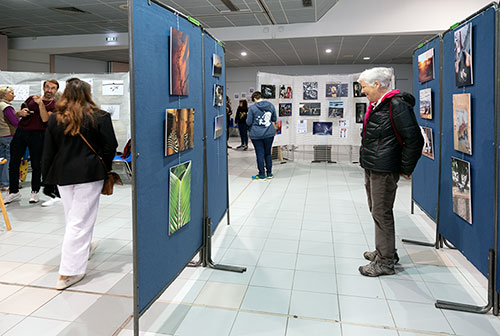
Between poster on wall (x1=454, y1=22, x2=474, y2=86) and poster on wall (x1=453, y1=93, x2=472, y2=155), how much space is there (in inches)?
4.2

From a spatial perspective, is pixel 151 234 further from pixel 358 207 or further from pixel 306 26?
pixel 306 26

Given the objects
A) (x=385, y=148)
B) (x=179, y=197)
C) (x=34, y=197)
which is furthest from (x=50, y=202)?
(x=385, y=148)

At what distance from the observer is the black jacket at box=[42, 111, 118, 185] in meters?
2.76

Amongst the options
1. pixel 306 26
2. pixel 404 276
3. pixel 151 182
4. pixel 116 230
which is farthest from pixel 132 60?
pixel 306 26

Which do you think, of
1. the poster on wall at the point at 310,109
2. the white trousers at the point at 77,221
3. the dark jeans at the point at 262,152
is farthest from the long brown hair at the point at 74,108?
the poster on wall at the point at 310,109

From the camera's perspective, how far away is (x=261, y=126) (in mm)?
7035

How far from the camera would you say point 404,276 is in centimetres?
305

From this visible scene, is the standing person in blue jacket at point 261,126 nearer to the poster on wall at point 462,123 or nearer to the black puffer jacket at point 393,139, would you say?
the black puffer jacket at point 393,139

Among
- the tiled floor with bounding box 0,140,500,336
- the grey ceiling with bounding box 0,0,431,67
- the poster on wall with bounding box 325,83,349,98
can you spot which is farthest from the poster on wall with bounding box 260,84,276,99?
the tiled floor with bounding box 0,140,500,336

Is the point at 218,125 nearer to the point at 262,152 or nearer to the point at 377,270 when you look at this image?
the point at 377,270

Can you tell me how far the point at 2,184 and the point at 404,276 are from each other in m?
5.86

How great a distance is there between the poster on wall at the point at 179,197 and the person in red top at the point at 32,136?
9.65 feet

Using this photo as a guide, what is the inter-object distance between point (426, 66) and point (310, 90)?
5.23m

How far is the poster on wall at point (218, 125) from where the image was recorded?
3.55 m
